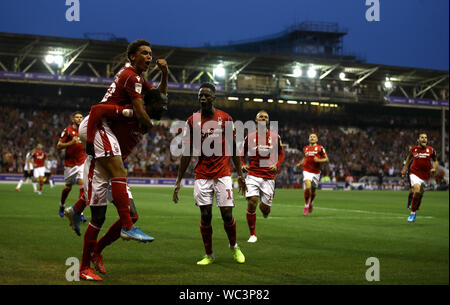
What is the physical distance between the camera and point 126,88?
7031mm

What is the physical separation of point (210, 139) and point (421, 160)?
11.7m

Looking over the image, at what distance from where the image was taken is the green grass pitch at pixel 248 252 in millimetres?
7707

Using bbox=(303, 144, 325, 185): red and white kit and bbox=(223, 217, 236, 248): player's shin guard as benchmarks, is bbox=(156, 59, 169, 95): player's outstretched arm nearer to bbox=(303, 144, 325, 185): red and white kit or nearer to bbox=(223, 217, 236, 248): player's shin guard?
bbox=(223, 217, 236, 248): player's shin guard

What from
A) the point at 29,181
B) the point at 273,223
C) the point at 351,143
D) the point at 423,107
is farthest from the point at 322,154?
the point at 423,107

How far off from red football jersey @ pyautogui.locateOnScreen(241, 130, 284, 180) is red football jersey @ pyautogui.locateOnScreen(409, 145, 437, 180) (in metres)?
7.37

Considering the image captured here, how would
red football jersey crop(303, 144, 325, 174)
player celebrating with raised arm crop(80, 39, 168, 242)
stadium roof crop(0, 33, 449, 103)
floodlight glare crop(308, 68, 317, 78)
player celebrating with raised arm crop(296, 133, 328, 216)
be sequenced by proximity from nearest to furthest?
player celebrating with raised arm crop(80, 39, 168, 242) < player celebrating with raised arm crop(296, 133, 328, 216) < red football jersey crop(303, 144, 325, 174) < stadium roof crop(0, 33, 449, 103) < floodlight glare crop(308, 68, 317, 78)

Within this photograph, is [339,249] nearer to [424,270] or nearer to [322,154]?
[424,270]

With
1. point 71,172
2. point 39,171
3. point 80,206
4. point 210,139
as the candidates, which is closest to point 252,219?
point 210,139

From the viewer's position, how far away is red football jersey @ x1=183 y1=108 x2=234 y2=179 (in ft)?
29.7

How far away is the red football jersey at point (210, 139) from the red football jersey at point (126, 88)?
6.47 feet

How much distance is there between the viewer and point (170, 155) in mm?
50000

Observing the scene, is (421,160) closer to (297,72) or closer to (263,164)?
(263,164)

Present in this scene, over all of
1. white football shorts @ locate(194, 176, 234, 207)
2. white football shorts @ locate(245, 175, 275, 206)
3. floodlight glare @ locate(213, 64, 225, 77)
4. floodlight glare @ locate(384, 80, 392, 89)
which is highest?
floodlight glare @ locate(213, 64, 225, 77)

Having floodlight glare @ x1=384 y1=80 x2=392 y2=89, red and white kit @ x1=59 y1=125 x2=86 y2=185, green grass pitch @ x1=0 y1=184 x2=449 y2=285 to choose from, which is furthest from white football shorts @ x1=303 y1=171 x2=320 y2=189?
floodlight glare @ x1=384 y1=80 x2=392 y2=89
